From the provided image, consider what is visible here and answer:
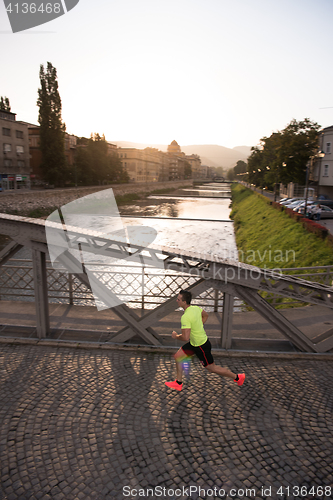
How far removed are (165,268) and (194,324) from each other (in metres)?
1.47

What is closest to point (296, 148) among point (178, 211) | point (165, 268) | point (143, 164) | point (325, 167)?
point (325, 167)

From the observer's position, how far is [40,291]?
6.24 meters

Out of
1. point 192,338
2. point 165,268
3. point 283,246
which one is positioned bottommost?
point 283,246

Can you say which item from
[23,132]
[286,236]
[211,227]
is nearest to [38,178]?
[23,132]

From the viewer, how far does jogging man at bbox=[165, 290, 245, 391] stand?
15.4 feet

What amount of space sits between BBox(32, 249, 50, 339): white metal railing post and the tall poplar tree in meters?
48.1

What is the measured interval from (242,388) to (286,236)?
1483cm

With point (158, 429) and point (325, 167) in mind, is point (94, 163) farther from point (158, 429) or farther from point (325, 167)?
point (158, 429)

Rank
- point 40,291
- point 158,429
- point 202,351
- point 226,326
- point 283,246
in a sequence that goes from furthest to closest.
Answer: point 283,246 → point 40,291 → point 226,326 → point 202,351 → point 158,429

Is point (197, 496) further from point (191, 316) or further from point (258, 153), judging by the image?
point (258, 153)

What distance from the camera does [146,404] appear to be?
15.0 feet

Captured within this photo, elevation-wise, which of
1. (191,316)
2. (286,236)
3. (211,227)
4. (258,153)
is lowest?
(211,227)

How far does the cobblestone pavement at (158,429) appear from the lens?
333 centimetres

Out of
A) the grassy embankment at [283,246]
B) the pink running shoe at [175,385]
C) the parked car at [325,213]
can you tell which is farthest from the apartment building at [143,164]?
the pink running shoe at [175,385]
